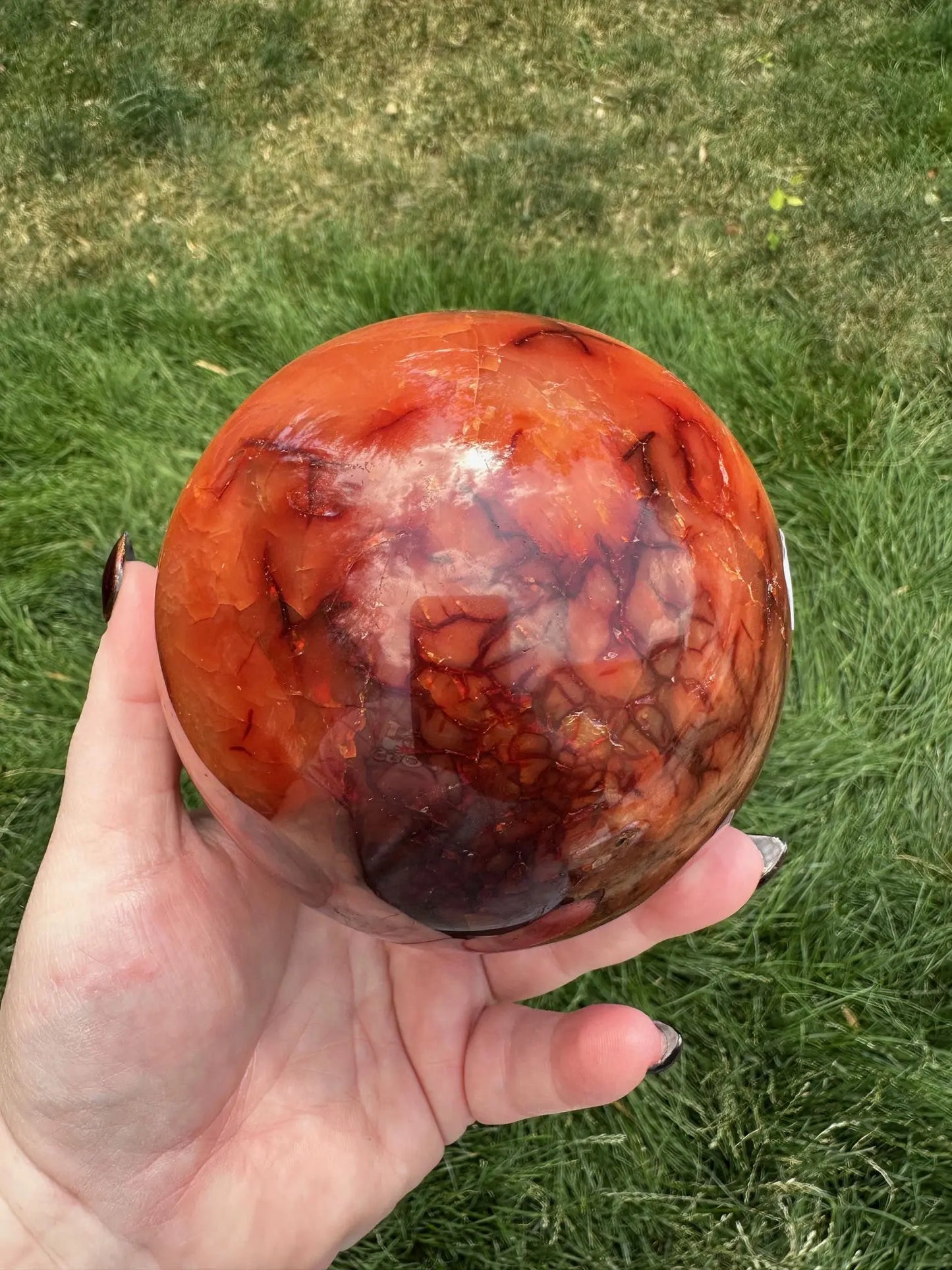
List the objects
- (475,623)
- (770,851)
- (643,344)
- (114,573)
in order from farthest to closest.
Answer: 1. (643,344)
2. (770,851)
3. (114,573)
4. (475,623)

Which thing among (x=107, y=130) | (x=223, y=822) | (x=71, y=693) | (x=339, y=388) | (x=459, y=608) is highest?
(x=339, y=388)

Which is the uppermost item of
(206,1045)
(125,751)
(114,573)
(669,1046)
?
(114,573)

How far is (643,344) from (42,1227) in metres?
2.05

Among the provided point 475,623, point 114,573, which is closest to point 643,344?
point 114,573

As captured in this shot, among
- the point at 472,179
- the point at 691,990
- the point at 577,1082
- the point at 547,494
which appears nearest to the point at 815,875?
the point at 691,990

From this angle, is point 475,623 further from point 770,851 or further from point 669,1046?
point 770,851

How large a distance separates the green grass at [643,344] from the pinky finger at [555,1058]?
15.6 inches

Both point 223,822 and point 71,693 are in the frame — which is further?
point 71,693

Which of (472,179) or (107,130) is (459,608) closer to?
(472,179)

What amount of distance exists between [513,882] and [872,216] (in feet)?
7.77

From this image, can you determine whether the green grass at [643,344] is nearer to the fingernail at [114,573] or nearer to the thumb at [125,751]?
the fingernail at [114,573]

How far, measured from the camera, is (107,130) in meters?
2.88

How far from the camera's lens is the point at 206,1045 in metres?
1.56

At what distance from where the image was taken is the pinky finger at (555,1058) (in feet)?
4.80
